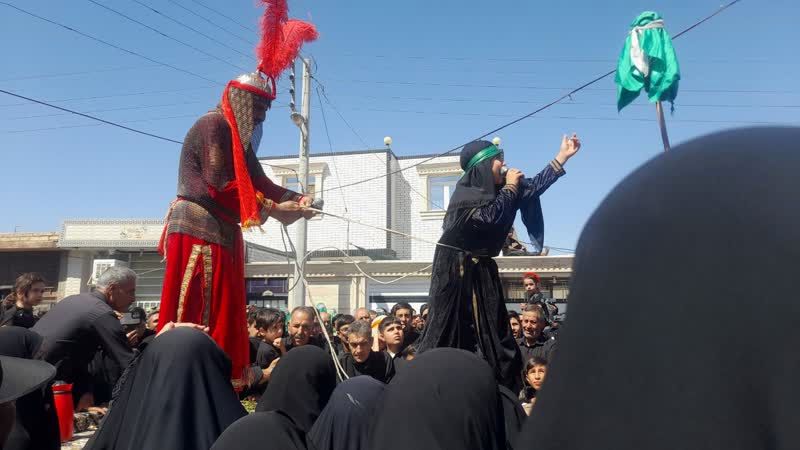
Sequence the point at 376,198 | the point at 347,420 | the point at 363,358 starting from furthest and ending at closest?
the point at 376,198
the point at 363,358
the point at 347,420

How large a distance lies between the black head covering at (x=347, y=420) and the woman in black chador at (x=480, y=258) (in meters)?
0.87

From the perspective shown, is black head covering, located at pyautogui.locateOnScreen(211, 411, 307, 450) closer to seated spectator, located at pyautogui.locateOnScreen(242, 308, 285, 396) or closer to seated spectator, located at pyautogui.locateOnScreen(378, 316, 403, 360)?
seated spectator, located at pyautogui.locateOnScreen(242, 308, 285, 396)

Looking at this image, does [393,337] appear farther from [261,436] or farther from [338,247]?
[338,247]

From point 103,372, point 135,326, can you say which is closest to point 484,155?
point 103,372

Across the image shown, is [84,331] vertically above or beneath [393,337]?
above

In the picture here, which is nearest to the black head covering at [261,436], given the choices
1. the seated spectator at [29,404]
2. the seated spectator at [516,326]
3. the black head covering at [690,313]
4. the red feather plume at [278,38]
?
the seated spectator at [29,404]

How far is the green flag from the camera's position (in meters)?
5.66

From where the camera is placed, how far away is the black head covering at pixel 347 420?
272 centimetres

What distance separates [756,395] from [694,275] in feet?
0.43

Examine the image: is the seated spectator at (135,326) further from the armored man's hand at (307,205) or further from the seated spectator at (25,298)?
the armored man's hand at (307,205)

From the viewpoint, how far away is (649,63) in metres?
5.72

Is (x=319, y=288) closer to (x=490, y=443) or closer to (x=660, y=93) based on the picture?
(x=660, y=93)

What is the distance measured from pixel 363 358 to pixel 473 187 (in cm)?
277

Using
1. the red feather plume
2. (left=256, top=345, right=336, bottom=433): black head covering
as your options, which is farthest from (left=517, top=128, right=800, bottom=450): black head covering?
the red feather plume
